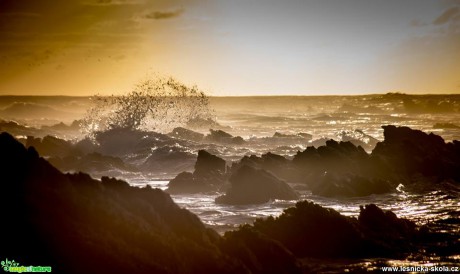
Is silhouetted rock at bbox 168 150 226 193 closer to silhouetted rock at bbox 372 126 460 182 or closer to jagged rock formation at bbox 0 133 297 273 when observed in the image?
silhouetted rock at bbox 372 126 460 182

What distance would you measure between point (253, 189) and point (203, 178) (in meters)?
3.98

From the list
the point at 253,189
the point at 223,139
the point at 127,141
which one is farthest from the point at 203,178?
the point at 223,139

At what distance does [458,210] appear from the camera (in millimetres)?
17703

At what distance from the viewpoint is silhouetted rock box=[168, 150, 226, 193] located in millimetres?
22641

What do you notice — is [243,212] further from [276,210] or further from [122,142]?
[122,142]

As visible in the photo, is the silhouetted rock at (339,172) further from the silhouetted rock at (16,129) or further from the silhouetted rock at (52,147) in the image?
the silhouetted rock at (16,129)

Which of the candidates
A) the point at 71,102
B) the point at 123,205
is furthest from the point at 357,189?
the point at 71,102

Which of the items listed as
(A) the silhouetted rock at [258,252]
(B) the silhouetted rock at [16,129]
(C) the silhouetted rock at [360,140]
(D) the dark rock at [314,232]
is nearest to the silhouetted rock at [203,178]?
(D) the dark rock at [314,232]

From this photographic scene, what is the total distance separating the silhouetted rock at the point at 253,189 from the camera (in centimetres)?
1972

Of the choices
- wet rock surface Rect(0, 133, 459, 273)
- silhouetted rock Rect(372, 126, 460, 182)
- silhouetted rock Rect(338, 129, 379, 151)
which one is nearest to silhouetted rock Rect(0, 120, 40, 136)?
silhouetted rock Rect(338, 129, 379, 151)

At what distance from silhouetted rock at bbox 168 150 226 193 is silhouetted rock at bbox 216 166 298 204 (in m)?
2.58

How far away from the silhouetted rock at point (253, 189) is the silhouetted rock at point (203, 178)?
8.48ft

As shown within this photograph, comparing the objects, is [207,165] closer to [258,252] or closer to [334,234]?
[334,234]

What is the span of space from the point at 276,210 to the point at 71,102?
154 meters
